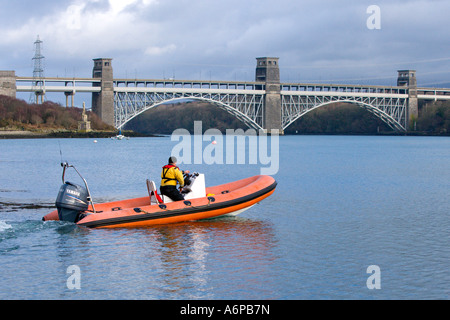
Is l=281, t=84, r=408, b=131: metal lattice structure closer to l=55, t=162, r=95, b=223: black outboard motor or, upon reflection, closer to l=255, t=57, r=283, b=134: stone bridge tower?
l=255, t=57, r=283, b=134: stone bridge tower

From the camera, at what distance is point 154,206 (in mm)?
13688

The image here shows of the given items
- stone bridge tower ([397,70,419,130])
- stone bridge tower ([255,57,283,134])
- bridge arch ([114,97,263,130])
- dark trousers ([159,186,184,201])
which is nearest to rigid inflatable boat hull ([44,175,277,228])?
dark trousers ([159,186,184,201])

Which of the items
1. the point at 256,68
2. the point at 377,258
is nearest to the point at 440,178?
the point at 377,258

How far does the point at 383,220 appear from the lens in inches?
→ 609

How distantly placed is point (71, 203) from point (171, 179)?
2.12 metres

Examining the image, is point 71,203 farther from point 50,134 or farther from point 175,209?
point 50,134

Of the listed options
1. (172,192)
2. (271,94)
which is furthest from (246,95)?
(172,192)

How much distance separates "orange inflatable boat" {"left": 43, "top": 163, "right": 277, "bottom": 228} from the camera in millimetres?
13234

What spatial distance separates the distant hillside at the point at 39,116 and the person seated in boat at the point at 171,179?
65.4 meters

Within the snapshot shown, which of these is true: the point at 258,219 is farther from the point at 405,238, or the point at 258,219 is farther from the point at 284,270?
the point at 284,270

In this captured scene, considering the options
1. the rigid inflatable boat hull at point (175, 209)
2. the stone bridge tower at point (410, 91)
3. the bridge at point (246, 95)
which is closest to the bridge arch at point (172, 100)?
the bridge at point (246, 95)

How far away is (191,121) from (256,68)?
117ft

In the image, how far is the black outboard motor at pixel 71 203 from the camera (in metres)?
13.2
